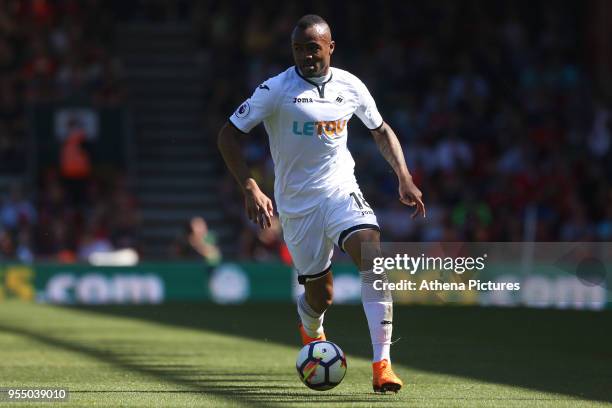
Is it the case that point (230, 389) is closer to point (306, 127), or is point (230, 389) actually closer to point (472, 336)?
point (306, 127)

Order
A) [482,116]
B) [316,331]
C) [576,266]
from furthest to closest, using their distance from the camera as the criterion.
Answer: [482,116]
[576,266]
[316,331]

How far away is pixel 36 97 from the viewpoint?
76.2ft

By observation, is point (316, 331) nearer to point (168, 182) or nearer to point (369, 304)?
point (369, 304)

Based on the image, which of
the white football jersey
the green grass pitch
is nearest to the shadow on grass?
the green grass pitch

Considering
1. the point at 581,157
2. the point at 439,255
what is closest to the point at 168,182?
the point at 581,157

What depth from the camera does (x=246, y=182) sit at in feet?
27.2

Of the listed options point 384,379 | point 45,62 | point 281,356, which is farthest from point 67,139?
point 384,379

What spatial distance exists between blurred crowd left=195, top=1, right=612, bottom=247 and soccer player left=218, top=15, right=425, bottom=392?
11383 millimetres

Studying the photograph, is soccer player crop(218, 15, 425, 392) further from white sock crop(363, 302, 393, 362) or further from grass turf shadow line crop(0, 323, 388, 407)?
grass turf shadow line crop(0, 323, 388, 407)

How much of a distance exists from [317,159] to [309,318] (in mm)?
1299

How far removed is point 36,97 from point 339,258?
634 cm

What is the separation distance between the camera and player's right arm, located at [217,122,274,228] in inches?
318

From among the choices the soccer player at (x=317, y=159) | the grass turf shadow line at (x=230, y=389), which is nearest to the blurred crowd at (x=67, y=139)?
the grass turf shadow line at (x=230, y=389)

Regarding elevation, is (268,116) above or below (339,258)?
above
